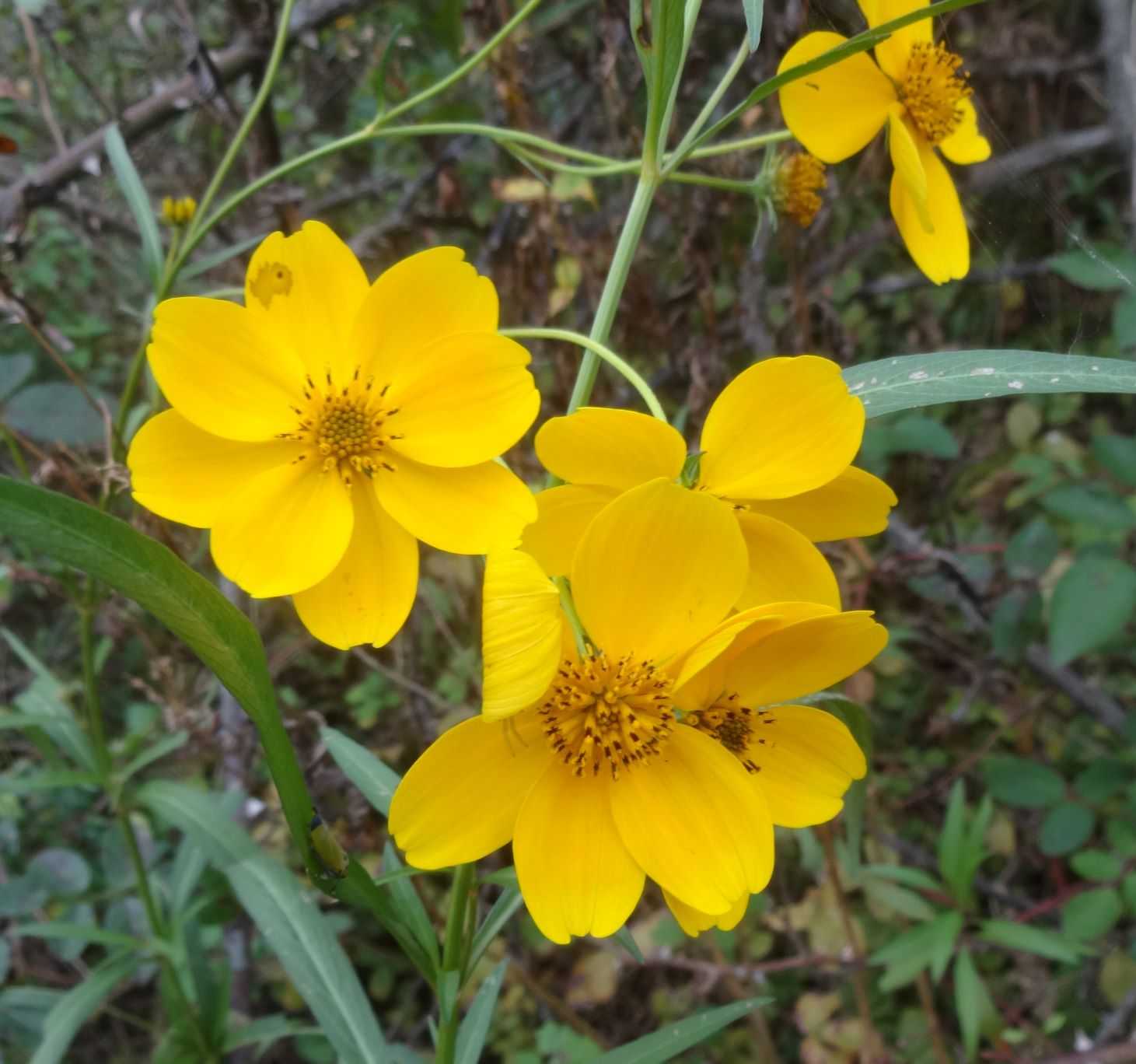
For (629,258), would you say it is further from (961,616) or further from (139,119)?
(961,616)

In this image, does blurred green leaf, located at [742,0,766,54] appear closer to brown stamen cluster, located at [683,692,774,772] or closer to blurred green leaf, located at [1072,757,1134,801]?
brown stamen cluster, located at [683,692,774,772]

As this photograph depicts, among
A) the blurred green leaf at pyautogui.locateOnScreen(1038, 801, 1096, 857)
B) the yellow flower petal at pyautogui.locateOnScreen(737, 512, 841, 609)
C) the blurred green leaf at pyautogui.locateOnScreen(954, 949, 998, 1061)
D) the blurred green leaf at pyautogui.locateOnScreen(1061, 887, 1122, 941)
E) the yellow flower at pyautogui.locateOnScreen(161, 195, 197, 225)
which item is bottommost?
the blurred green leaf at pyautogui.locateOnScreen(954, 949, 998, 1061)

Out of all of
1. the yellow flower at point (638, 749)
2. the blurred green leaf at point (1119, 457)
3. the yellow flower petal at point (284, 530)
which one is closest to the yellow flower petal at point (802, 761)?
the yellow flower at point (638, 749)

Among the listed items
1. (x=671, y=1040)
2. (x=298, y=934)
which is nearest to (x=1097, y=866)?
(x=671, y=1040)

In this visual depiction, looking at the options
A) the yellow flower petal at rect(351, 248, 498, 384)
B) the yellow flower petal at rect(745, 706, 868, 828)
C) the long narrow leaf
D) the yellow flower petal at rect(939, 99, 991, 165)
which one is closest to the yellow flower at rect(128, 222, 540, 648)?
the yellow flower petal at rect(351, 248, 498, 384)

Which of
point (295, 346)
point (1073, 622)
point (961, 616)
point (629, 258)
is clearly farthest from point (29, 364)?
point (961, 616)

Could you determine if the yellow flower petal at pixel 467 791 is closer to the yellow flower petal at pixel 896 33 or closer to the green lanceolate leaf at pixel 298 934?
the green lanceolate leaf at pixel 298 934
